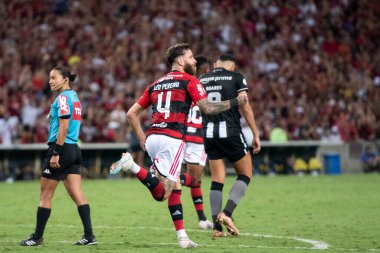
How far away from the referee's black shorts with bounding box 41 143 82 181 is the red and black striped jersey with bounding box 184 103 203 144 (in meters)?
3.10

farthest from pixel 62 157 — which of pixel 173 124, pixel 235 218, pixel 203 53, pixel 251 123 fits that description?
pixel 203 53

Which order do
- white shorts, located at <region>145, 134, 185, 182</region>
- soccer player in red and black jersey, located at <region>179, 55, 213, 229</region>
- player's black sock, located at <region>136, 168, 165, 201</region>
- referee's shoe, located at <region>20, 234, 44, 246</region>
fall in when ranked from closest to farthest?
1. player's black sock, located at <region>136, 168, 165, 201</region>
2. white shorts, located at <region>145, 134, 185, 182</region>
3. referee's shoe, located at <region>20, 234, 44, 246</region>
4. soccer player in red and black jersey, located at <region>179, 55, 213, 229</region>

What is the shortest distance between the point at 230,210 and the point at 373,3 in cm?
2650

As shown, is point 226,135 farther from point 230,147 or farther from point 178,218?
point 178,218

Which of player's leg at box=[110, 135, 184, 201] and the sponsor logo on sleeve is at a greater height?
the sponsor logo on sleeve

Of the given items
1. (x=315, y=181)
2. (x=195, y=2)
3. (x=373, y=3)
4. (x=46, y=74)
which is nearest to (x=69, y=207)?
(x=315, y=181)

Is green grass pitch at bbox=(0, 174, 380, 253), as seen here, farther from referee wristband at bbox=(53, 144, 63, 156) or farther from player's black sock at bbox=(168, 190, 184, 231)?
referee wristband at bbox=(53, 144, 63, 156)

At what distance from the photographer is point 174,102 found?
33.9 feet

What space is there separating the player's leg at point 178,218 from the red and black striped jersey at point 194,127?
3186mm

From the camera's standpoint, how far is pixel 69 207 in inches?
662

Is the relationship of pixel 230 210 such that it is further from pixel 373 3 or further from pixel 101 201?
pixel 373 3

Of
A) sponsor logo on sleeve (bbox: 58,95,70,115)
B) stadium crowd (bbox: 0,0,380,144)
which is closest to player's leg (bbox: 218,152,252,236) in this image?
sponsor logo on sleeve (bbox: 58,95,70,115)

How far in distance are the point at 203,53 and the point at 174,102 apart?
69.7ft

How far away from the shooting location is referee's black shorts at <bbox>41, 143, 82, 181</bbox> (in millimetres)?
10680
